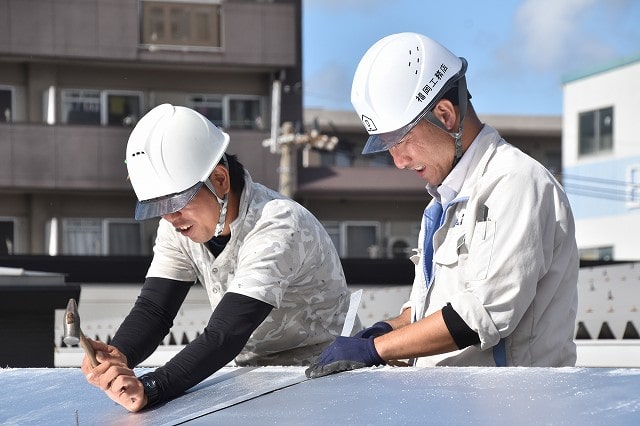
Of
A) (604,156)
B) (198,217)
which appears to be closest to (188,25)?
(604,156)

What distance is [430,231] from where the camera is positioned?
116 inches

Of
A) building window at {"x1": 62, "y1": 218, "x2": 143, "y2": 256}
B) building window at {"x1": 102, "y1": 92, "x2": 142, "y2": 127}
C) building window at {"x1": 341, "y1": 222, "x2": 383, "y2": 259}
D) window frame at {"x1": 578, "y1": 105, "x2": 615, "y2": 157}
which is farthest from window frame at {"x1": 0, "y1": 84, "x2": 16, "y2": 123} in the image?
window frame at {"x1": 578, "y1": 105, "x2": 615, "y2": 157}

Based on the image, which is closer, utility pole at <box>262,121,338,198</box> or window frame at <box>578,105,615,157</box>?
utility pole at <box>262,121,338,198</box>

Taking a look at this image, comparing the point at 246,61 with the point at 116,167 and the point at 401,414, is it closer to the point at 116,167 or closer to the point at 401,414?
the point at 116,167

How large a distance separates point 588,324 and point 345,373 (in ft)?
8.72

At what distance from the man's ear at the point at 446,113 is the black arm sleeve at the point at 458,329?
47cm

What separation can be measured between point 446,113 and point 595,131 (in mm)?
27341

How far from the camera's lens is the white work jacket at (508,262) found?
2.55 metres

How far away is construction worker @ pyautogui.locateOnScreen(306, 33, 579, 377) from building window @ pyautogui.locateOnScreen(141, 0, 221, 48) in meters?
21.1

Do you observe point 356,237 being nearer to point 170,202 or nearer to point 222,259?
point 222,259

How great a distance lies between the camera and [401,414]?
1.79 m

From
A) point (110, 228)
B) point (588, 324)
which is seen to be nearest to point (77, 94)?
point (110, 228)

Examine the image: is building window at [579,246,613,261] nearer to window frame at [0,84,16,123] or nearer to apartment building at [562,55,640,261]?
apartment building at [562,55,640,261]

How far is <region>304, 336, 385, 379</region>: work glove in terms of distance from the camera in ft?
7.87
